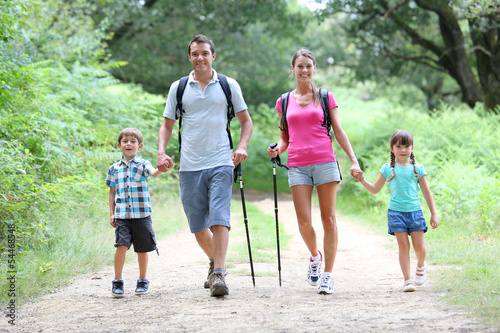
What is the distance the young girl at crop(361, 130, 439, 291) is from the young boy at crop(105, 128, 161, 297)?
2145 millimetres

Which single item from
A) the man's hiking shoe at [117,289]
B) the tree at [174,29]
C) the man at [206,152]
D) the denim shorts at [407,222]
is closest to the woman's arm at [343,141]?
the denim shorts at [407,222]

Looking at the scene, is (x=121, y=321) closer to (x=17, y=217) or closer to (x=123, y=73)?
(x=17, y=217)

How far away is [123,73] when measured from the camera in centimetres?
1945

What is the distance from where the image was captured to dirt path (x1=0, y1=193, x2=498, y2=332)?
4.20m

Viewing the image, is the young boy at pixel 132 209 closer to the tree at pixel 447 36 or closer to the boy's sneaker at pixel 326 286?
the boy's sneaker at pixel 326 286

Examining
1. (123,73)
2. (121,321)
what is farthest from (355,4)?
(121,321)

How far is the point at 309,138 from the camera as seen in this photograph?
5547 millimetres

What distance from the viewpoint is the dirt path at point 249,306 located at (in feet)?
13.8

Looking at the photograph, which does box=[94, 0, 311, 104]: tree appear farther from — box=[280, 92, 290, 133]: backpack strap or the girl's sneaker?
the girl's sneaker

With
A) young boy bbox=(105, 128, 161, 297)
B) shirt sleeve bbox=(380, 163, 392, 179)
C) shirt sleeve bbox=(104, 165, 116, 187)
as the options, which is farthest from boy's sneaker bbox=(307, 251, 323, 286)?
shirt sleeve bbox=(104, 165, 116, 187)

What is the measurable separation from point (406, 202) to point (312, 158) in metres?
1.04

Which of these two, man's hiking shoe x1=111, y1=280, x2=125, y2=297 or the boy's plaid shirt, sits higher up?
the boy's plaid shirt

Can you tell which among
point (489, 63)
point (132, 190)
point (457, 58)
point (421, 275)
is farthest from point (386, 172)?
point (489, 63)

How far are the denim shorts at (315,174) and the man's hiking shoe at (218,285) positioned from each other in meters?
1.10
